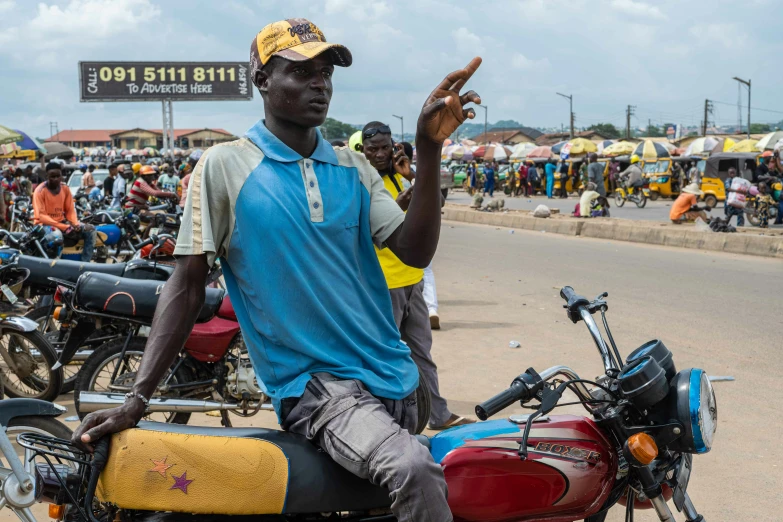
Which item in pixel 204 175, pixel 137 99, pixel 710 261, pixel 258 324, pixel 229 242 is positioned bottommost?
pixel 710 261

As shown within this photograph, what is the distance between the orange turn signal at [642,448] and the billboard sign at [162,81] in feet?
155

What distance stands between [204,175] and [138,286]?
2853 millimetres

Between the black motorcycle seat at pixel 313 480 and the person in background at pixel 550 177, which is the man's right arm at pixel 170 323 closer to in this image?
the black motorcycle seat at pixel 313 480

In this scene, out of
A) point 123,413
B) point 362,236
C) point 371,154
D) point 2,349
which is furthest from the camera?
point 2,349

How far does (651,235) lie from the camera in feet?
48.5

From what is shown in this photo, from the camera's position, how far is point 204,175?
209cm

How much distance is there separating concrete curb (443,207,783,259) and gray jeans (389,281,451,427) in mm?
9185

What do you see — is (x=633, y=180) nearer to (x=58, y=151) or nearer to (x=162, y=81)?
(x=58, y=151)

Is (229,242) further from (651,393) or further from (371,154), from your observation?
(371,154)

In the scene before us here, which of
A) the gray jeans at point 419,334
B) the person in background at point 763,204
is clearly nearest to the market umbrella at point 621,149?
the person in background at point 763,204

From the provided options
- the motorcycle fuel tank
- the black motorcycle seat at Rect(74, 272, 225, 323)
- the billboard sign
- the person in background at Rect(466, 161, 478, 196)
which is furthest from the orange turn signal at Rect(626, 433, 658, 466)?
the billboard sign

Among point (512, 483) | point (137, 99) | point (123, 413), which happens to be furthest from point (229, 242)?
point (137, 99)

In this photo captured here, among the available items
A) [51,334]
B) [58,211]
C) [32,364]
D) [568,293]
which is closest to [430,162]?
[568,293]

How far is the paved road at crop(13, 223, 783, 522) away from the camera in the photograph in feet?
13.7
